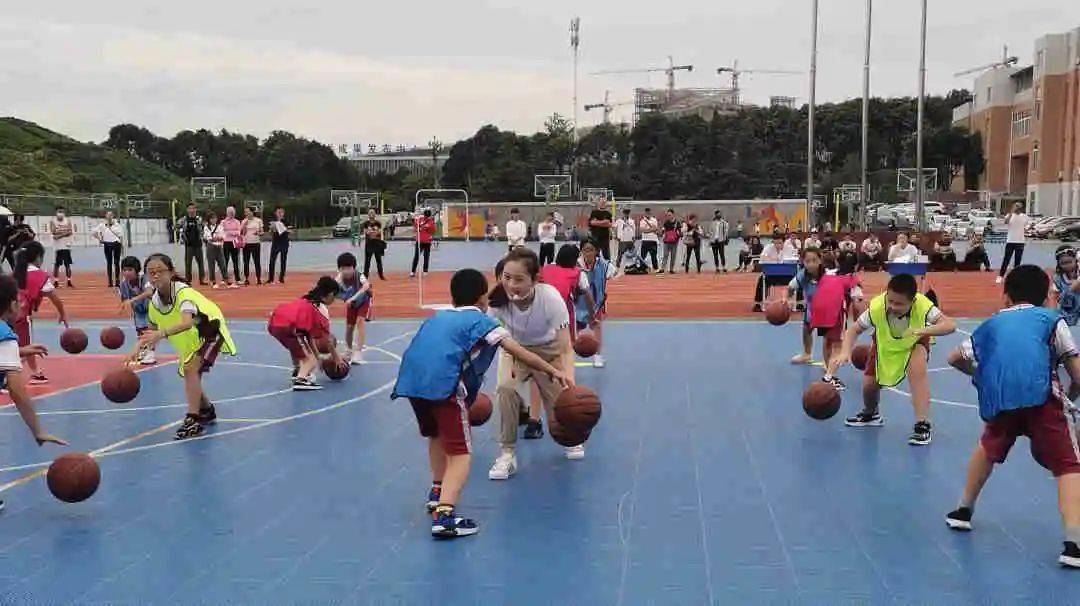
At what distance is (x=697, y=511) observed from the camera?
622cm

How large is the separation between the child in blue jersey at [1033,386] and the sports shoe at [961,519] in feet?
Answer: 1.28

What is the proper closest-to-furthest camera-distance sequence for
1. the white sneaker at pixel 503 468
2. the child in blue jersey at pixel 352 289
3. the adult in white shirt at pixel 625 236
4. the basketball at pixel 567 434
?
the basketball at pixel 567 434, the white sneaker at pixel 503 468, the child in blue jersey at pixel 352 289, the adult in white shirt at pixel 625 236

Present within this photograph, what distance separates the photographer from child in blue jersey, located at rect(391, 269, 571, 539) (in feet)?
18.4

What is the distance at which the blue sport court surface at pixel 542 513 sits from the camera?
4.99 metres

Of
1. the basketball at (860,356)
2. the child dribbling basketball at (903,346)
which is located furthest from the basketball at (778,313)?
the child dribbling basketball at (903,346)

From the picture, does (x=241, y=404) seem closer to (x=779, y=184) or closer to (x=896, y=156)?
(x=779, y=184)

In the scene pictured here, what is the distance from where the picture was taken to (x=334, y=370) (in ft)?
36.0

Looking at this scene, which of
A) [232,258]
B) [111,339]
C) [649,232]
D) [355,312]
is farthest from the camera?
[649,232]

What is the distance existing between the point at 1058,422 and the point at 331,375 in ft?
25.1

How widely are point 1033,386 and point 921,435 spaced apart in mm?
2822

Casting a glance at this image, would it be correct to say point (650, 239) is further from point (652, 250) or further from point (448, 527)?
point (448, 527)

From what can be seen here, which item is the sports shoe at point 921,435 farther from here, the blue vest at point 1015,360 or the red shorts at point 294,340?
the red shorts at point 294,340

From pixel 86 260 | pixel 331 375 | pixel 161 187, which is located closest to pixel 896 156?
pixel 161 187

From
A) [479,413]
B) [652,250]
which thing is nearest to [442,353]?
[479,413]
